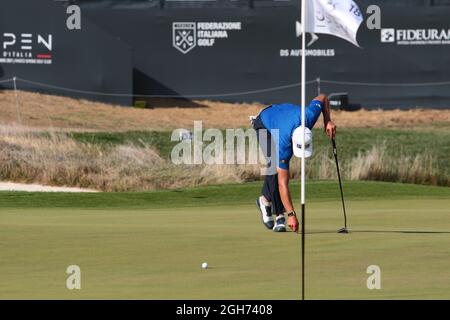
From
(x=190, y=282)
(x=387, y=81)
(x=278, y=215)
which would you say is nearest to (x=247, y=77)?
(x=387, y=81)

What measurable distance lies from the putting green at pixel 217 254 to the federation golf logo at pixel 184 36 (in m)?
21.2

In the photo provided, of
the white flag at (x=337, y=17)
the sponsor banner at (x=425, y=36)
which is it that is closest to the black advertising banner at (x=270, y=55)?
the sponsor banner at (x=425, y=36)

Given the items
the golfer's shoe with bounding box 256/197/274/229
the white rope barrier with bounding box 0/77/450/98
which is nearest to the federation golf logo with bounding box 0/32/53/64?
the white rope barrier with bounding box 0/77/450/98

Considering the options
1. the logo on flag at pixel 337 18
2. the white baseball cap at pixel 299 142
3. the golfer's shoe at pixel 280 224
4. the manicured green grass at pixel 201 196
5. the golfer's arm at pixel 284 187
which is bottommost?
the golfer's shoe at pixel 280 224

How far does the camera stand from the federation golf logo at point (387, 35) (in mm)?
38062

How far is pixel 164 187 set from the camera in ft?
78.9

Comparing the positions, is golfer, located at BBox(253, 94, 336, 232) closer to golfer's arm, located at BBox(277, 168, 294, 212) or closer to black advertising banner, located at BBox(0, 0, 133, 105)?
golfer's arm, located at BBox(277, 168, 294, 212)

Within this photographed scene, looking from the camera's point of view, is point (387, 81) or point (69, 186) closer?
point (69, 186)

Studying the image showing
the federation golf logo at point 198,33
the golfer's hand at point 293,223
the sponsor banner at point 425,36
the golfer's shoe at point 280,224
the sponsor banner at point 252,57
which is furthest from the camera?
the federation golf logo at point 198,33

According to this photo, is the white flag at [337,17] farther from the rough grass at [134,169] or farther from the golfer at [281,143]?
the rough grass at [134,169]

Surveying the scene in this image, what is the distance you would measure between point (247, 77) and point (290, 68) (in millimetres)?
1325

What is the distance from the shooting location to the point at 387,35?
125 ft
